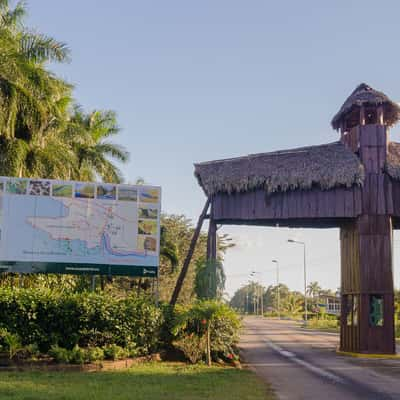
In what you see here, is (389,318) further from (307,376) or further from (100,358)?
(100,358)

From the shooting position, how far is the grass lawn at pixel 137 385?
11.2 meters

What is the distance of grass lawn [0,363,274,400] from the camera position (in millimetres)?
11156

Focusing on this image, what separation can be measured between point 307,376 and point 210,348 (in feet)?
11.4

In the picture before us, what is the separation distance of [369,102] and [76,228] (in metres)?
13.8

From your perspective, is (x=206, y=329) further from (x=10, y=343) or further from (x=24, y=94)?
(x=24, y=94)

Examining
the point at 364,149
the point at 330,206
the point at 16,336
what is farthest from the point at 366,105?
the point at 16,336

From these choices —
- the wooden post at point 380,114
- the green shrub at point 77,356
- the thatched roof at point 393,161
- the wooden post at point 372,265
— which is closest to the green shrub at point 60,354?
the green shrub at point 77,356

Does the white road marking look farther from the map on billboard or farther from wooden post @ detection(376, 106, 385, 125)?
wooden post @ detection(376, 106, 385, 125)

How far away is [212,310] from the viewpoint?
17.9m

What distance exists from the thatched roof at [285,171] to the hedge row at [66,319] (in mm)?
8761

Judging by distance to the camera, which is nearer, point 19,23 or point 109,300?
point 109,300

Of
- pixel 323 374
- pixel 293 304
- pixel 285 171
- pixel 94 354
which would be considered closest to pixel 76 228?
pixel 94 354

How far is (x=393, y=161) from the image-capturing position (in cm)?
2525

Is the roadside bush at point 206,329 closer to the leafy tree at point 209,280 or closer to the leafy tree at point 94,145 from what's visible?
the leafy tree at point 209,280
